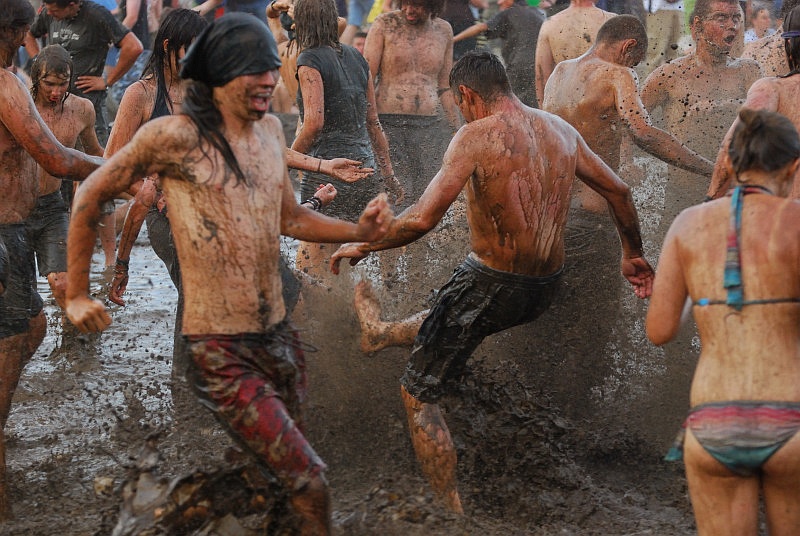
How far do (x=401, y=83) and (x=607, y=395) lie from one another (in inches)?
140

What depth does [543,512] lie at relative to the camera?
5094 mm

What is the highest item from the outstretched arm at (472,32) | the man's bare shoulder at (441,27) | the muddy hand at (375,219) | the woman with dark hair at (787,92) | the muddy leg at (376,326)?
the outstretched arm at (472,32)

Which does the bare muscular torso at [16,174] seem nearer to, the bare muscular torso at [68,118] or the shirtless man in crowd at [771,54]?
the bare muscular torso at [68,118]

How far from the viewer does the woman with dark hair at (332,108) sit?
23.7 feet

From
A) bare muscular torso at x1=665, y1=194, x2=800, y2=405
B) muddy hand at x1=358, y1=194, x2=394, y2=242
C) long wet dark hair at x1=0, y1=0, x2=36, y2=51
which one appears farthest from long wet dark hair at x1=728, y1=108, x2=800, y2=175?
long wet dark hair at x1=0, y1=0, x2=36, y2=51

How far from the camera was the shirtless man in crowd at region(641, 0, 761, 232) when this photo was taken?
26.2 ft

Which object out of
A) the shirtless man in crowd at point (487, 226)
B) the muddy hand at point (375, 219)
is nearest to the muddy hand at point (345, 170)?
the shirtless man in crowd at point (487, 226)

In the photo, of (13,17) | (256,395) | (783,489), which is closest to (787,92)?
(783,489)

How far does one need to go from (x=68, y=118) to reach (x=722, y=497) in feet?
17.1

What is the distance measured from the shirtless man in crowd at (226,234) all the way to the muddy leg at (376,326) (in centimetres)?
174

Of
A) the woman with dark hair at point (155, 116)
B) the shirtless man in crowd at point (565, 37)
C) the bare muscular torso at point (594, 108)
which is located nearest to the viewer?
the woman with dark hair at point (155, 116)

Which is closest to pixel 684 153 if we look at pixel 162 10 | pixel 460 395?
pixel 460 395

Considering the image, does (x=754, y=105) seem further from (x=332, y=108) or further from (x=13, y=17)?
(x=13, y=17)

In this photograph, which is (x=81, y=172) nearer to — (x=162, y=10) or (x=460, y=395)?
(x=460, y=395)
